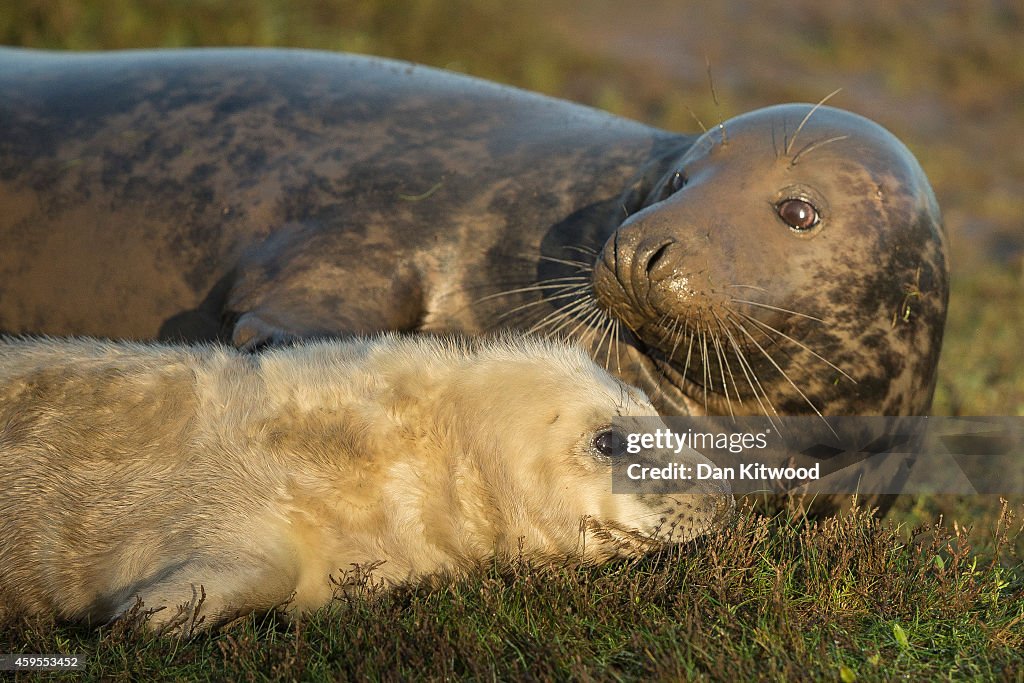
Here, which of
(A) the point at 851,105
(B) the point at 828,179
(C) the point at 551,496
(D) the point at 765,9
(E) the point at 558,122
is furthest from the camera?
(D) the point at 765,9

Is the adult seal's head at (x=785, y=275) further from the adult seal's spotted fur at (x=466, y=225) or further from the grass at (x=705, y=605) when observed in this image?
the grass at (x=705, y=605)

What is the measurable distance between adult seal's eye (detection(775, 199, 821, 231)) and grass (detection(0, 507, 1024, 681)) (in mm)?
1075

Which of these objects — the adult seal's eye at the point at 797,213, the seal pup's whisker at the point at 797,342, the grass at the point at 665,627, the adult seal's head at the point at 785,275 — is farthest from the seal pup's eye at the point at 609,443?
the adult seal's eye at the point at 797,213

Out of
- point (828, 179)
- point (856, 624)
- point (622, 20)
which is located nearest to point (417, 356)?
point (856, 624)

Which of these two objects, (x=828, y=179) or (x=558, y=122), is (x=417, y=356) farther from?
(x=558, y=122)

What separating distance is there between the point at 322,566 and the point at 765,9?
15039 mm

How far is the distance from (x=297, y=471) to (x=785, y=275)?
5.70 ft

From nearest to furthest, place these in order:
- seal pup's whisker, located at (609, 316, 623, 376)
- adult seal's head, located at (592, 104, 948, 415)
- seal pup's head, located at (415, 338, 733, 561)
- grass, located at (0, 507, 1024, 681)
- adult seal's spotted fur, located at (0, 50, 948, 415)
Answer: grass, located at (0, 507, 1024, 681) → seal pup's head, located at (415, 338, 733, 561) → adult seal's head, located at (592, 104, 948, 415) → adult seal's spotted fur, located at (0, 50, 948, 415) → seal pup's whisker, located at (609, 316, 623, 376)

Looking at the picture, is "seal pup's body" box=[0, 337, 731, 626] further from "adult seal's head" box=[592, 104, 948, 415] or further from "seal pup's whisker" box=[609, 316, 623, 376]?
"seal pup's whisker" box=[609, 316, 623, 376]

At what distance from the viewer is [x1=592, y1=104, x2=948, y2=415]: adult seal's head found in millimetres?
4012

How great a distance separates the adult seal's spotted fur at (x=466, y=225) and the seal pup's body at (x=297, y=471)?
72cm

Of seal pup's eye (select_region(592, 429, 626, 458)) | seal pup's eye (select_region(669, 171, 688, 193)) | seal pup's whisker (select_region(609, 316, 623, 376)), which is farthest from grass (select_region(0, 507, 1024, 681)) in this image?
seal pup's eye (select_region(669, 171, 688, 193))

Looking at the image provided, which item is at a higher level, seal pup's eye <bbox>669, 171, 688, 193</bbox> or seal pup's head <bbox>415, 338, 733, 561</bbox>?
seal pup's eye <bbox>669, 171, 688, 193</bbox>

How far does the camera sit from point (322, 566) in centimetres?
321
